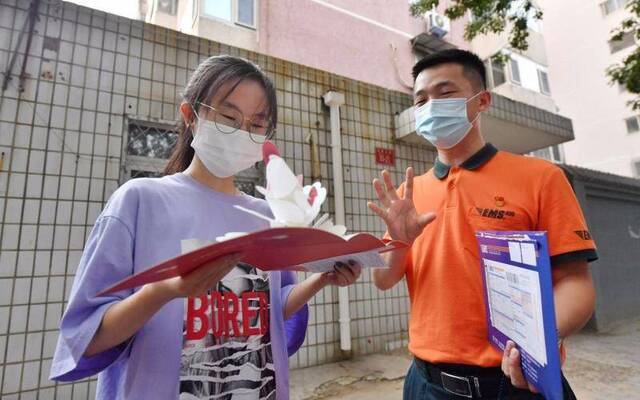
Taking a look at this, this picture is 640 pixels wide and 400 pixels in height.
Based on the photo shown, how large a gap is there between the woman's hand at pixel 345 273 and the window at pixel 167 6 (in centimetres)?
790

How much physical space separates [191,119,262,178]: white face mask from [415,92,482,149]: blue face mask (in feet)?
2.67

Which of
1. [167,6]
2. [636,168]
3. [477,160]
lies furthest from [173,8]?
[636,168]

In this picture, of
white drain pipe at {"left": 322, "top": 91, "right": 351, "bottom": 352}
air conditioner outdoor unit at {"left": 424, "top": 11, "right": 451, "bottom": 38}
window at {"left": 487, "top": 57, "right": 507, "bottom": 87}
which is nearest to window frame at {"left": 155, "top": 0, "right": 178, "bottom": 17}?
white drain pipe at {"left": 322, "top": 91, "right": 351, "bottom": 352}

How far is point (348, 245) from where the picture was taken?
745mm

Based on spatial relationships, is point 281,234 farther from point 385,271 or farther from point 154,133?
point 154,133

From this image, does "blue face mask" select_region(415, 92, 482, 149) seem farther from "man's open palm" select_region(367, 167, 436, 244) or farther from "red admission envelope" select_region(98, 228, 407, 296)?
"red admission envelope" select_region(98, 228, 407, 296)

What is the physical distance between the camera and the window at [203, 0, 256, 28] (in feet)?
18.0

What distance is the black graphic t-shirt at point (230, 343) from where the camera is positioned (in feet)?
2.91

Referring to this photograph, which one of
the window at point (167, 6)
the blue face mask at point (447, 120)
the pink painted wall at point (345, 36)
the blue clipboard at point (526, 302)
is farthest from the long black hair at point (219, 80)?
the window at point (167, 6)

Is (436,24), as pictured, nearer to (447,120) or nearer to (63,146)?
(447,120)

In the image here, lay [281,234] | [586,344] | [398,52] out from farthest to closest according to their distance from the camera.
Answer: [398,52]
[586,344]
[281,234]

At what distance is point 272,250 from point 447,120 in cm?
112

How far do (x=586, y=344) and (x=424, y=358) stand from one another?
14.7 feet

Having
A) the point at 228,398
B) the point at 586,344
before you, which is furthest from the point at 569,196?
the point at 586,344
